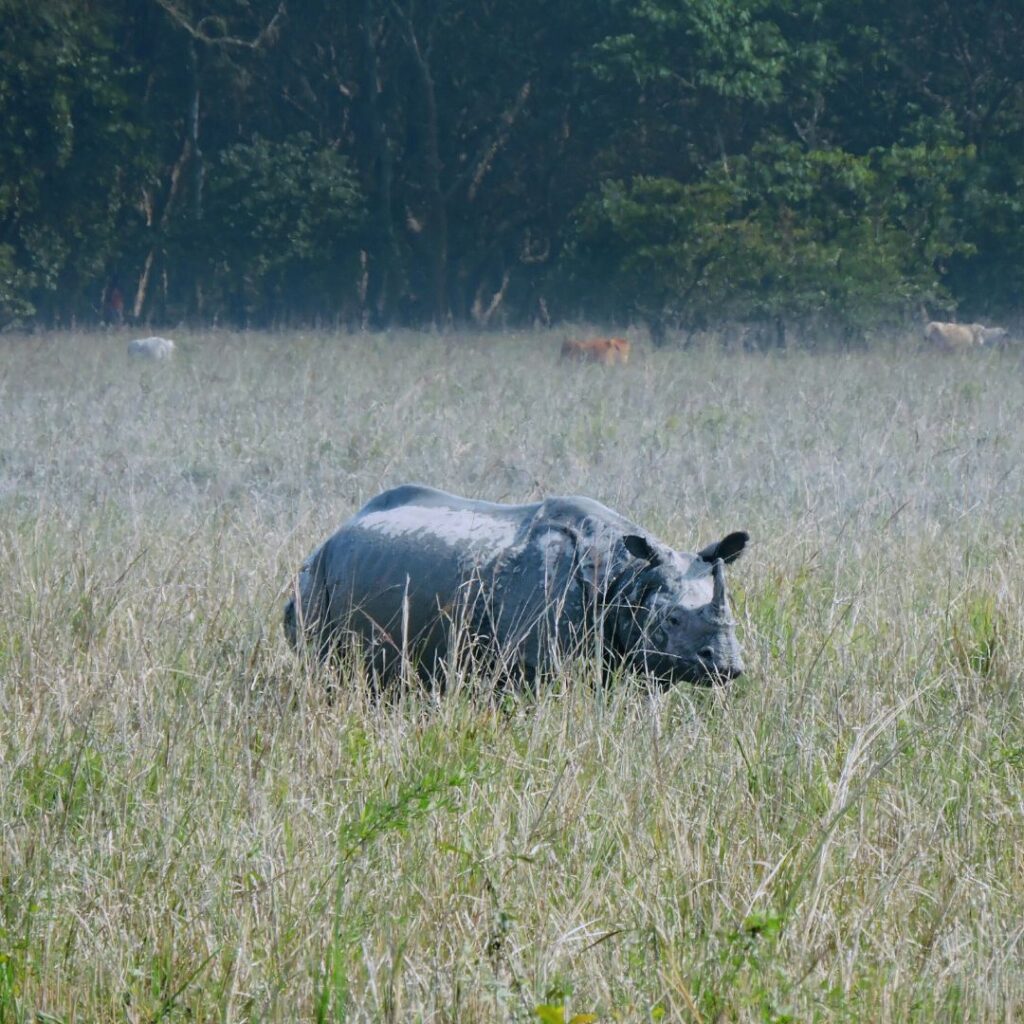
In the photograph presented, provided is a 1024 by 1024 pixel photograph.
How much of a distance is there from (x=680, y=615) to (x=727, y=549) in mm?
282

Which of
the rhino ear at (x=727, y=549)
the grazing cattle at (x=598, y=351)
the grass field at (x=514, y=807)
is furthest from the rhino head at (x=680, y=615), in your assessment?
the grazing cattle at (x=598, y=351)

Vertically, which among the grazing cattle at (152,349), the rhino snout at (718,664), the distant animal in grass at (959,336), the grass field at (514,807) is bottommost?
the grazing cattle at (152,349)

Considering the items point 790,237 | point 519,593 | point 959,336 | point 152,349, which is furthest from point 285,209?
point 519,593

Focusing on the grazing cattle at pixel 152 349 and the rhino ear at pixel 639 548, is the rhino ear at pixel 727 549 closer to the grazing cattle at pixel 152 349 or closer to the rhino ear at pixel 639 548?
the rhino ear at pixel 639 548

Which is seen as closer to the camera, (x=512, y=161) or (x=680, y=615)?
(x=680, y=615)

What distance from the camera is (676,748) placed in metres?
4.13

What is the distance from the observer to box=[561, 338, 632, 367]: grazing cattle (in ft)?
63.1

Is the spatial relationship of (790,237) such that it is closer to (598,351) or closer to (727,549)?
(598,351)

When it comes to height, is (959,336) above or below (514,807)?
above

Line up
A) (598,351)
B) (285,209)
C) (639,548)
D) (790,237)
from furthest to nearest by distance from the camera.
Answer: (285,209), (790,237), (598,351), (639,548)

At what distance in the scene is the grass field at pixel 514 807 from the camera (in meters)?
2.95

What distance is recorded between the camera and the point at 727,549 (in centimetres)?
493

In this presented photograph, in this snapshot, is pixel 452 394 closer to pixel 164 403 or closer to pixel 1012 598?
pixel 164 403

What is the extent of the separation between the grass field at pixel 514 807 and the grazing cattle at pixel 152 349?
13.1 meters
